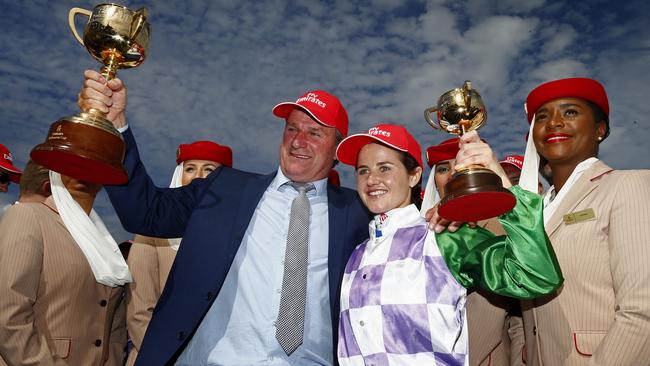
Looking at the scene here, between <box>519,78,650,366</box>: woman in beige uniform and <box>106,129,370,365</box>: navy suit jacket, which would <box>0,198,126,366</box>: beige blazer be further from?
<box>519,78,650,366</box>: woman in beige uniform

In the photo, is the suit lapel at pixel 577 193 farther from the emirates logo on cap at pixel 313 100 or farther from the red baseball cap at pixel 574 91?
the emirates logo on cap at pixel 313 100

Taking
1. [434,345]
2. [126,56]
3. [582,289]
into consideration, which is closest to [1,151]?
[126,56]

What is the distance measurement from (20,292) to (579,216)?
13.6ft

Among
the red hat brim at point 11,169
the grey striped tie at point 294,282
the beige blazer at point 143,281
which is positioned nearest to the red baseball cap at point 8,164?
the red hat brim at point 11,169

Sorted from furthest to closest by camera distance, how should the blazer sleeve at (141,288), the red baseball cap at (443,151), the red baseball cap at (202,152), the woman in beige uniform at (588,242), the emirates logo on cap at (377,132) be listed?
the red baseball cap at (202,152), the red baseball cap at (443,151), the blazer sleeve at (141,288), the emirates logo on cap at (377,132), the woman in beige uniform at (588,242)

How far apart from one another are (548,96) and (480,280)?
1.80 metres

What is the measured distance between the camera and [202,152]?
6848 mm

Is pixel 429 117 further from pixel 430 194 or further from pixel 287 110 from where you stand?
pixel 430 194

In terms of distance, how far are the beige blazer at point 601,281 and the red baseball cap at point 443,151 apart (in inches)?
85.1

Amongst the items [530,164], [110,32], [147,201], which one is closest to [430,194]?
[530,164]

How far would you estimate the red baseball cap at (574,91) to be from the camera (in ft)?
12.3

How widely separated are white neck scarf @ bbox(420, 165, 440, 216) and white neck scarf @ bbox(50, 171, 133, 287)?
123 inches

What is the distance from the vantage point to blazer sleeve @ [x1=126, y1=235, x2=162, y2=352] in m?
4.96

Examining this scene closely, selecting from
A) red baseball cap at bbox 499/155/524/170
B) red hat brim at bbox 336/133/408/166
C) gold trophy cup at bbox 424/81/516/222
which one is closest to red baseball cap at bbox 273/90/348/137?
red hat brim at bbox 336/133/408/166
